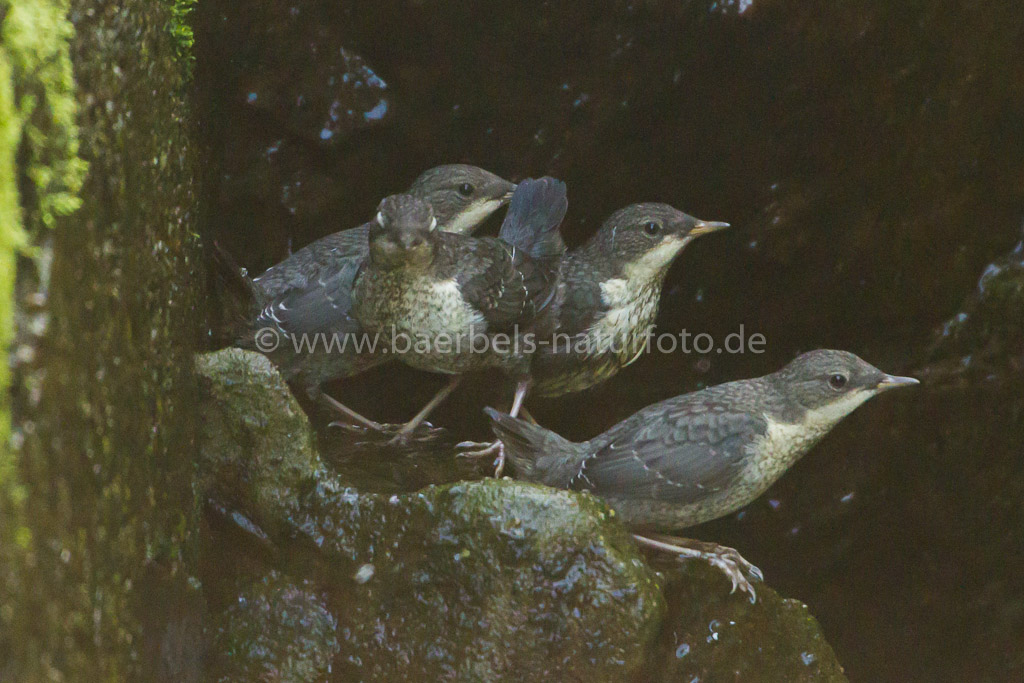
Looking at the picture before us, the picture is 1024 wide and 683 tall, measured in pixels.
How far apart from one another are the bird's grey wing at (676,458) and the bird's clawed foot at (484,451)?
583mm

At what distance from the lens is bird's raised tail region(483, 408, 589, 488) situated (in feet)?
Answer: 12.1

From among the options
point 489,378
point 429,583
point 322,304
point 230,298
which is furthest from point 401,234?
point 429,583

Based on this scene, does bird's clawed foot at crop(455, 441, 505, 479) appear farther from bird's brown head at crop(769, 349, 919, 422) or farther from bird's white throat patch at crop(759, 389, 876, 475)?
bird's brown head at crop(769, 349, 919, 422)

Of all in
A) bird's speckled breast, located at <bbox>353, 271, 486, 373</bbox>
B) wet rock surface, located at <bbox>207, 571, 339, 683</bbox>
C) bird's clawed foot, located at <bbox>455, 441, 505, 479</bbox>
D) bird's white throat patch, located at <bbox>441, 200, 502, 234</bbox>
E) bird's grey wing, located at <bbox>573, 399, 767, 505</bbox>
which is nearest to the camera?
wet rock surface, located at <bbox>207, 571, 339, 683</bbox>

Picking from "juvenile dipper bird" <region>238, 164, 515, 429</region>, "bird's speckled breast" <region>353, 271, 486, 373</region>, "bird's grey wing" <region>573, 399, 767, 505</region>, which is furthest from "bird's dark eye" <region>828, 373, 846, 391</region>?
"juvenile dipper bird" <region>238, 164, 515, 429</region>

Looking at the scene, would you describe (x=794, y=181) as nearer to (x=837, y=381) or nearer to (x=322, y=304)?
(x=837, y=381)

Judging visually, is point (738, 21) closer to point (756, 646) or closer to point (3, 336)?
point (756, 646)

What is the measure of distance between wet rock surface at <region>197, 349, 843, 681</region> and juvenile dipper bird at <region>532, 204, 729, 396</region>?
50.7 inches

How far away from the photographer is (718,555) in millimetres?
3418

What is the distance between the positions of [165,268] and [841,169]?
3045mm

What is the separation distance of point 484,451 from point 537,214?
1.15 m

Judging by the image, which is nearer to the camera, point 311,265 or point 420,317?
point 420,317

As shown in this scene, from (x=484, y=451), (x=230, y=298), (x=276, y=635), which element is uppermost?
(x=230, y=298)

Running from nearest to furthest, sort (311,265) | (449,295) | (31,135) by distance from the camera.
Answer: (31,135) → (449,295) → (311,265)
